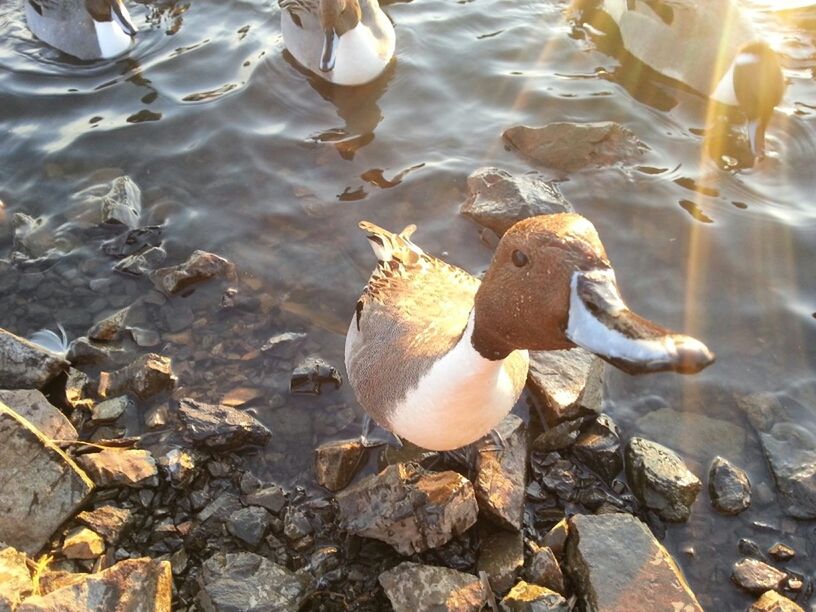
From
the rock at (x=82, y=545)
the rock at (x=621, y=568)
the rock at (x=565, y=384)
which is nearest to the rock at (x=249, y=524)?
the rock at (x=82, y=545)

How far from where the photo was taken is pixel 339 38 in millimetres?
5891

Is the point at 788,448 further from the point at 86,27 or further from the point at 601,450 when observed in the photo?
the point at 86,27

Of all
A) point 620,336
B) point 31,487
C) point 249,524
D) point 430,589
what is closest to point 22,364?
point 31,487

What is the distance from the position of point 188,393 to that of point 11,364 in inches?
33.4

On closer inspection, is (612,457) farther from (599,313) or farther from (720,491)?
(599,313)

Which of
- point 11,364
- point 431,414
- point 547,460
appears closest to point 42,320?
point 11,364

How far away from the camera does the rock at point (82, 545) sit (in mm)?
2779

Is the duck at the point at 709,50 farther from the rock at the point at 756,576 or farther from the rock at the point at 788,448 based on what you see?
the rock at the point at 756,576

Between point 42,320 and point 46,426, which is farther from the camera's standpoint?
point 42,320

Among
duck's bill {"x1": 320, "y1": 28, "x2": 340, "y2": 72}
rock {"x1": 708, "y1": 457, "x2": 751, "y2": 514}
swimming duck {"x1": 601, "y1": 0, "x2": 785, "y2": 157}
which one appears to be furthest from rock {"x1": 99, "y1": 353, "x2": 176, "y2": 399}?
swimming duck {"x1": 601, "y1": 0, "x2": 785, "y2": 157}

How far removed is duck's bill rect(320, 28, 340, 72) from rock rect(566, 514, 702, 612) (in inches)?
166

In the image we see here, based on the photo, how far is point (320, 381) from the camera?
12.1 ft

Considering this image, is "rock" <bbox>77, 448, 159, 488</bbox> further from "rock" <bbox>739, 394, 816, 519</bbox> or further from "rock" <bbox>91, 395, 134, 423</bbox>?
"rock" <bbox>739, 394, 816, 519</bbox>

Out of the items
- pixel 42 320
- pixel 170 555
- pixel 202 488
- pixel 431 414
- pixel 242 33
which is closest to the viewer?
pixel 431 414
